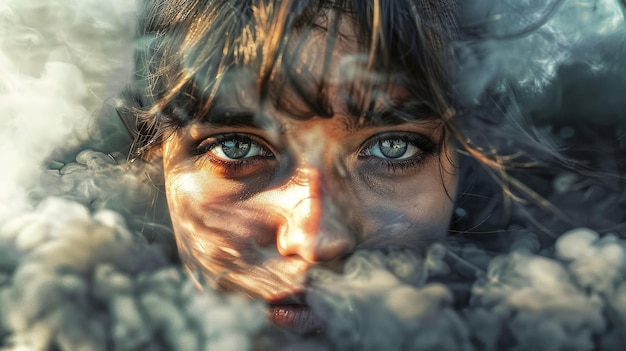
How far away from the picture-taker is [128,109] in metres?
0.98

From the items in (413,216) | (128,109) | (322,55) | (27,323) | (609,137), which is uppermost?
(609,137)

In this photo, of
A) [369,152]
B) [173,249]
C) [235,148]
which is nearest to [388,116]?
[369,152]

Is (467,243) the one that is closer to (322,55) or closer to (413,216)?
(413,216)

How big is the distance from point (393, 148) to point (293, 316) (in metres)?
0.28

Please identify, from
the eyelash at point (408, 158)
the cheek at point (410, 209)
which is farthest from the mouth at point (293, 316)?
the eyelash at point (408, 158)

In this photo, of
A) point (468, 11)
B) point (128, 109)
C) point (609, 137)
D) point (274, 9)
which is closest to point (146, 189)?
point (128, 109)

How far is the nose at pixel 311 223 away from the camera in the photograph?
2.46 ft

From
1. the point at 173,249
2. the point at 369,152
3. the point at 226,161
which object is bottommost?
the point at 173,249

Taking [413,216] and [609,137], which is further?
[609,137]

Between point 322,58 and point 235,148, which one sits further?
point 235,148

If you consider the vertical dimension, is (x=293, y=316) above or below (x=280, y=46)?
below

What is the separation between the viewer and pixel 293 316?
0.79 m

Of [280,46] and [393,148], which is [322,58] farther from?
[393,148]

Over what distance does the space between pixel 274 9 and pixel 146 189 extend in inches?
14.3
